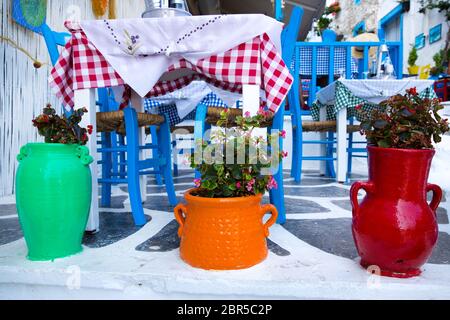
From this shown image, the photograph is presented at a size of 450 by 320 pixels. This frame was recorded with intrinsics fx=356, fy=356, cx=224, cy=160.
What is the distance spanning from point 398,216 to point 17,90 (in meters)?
2.83

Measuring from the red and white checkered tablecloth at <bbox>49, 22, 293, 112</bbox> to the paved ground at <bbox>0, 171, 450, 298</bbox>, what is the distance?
69cm

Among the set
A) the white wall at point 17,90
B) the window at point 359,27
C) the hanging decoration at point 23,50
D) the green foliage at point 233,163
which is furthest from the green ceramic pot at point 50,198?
the window at point 359,27

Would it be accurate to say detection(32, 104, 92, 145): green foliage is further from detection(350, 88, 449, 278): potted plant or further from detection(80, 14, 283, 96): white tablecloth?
detection(350, 88, 449, 278): potted plant

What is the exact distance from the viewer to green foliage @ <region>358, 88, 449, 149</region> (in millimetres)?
1128

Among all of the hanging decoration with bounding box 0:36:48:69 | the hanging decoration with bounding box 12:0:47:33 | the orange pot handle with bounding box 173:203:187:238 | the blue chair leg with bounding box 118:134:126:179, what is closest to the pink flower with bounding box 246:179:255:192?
the orange pot handle with bounding box 173:203:187:238

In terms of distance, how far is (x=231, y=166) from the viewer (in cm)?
129

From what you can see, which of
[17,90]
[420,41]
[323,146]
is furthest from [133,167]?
[420,41]

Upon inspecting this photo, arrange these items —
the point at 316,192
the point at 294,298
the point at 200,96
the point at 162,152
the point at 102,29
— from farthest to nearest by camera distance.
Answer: the point at 200,96
the point at 316,192
the point at 162,152
the point at 102,29
the point at 294,298

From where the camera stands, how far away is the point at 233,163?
4.23 ft

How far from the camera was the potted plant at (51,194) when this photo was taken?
131cm
